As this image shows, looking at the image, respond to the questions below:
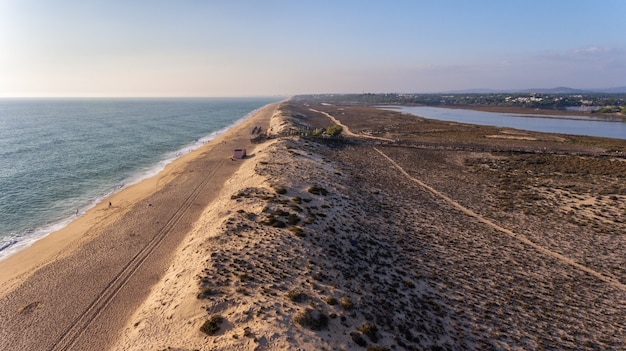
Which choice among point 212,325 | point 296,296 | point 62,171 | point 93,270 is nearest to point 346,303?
point 296,296

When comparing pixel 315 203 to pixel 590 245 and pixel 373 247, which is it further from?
pixel 590 245

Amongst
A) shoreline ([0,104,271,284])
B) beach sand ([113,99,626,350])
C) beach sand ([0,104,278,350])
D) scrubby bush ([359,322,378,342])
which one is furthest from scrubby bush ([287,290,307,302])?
shoreline ([0,104,271,284])

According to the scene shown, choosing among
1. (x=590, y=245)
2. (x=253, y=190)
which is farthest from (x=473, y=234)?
(x=253, y=190)

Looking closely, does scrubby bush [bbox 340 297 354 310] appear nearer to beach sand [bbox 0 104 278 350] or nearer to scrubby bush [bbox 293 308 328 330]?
scrubby bush [bbox 293 308 328 330]

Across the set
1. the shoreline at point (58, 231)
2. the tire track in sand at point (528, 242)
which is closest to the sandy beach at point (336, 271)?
the tire track in sand at point (528, 242)

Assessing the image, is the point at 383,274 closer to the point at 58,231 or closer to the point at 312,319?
the point at 312,319
